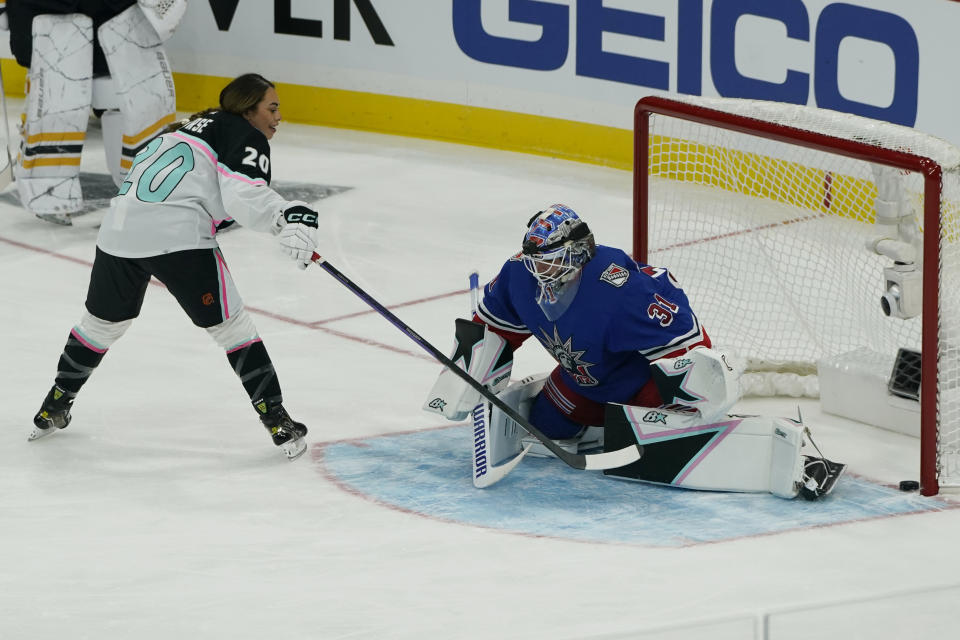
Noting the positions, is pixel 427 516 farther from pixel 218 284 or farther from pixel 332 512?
pixel 218 284

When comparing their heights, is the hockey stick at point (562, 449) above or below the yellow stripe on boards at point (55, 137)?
below

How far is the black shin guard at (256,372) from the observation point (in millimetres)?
4297

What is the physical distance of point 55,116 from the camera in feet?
22.9

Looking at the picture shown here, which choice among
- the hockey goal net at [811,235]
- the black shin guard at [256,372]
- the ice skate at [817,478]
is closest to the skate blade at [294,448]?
the black shin guard at [256,372]

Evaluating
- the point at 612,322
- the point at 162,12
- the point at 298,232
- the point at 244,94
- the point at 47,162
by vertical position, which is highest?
the point at 162,12

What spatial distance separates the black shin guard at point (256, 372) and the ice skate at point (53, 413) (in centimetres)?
51

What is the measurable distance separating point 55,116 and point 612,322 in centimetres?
370

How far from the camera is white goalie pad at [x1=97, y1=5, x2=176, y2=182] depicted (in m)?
7.05

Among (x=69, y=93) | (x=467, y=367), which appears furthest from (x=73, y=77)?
(x=467, y=367)

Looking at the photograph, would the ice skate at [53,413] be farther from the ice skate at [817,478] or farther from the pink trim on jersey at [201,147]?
the ice skate at [817,478]

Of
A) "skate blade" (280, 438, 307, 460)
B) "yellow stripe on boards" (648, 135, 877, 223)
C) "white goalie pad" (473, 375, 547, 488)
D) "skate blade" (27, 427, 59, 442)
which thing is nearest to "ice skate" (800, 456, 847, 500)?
"white goalie pad" (473, 375, 547, 488)

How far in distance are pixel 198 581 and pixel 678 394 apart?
1.19 metres

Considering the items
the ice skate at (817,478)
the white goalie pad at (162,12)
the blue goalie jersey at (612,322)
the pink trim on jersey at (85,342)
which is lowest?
the ice skate at (817,478)

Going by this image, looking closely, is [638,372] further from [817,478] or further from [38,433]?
[38,433]
